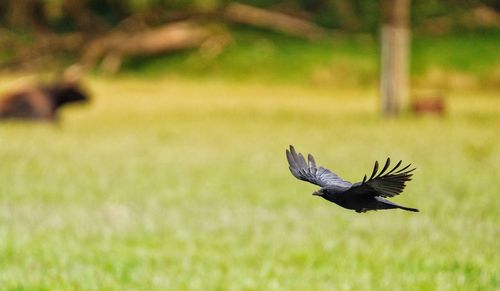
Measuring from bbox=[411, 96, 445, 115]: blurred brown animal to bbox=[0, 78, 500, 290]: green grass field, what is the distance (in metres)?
0.38

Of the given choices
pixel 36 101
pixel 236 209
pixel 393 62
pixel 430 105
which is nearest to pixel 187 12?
pixel 393 62

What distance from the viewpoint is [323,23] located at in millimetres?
38031

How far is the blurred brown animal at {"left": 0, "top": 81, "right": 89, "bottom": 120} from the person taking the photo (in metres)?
22.4

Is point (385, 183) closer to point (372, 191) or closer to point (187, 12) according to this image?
point (372, 191)

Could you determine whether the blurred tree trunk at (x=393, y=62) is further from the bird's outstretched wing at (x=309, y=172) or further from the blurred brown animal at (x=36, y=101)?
the bird's outstretched wing at (x=309, y=172)

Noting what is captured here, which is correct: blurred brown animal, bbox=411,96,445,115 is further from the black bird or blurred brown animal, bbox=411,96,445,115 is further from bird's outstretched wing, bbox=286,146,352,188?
the black bird

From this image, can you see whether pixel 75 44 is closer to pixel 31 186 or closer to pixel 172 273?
pixel 31 186

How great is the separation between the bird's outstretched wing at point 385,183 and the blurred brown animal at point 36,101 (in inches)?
820

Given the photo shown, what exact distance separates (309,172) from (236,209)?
27.4 feet

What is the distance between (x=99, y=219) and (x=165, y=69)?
25932 mm

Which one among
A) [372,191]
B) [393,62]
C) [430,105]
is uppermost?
[393,62]

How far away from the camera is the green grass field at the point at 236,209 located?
7.14 m

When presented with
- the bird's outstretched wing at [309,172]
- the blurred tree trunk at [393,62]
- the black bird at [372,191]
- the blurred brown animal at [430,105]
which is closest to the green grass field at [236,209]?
the blurred brown animal at [430,105]

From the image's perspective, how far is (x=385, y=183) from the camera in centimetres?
223
